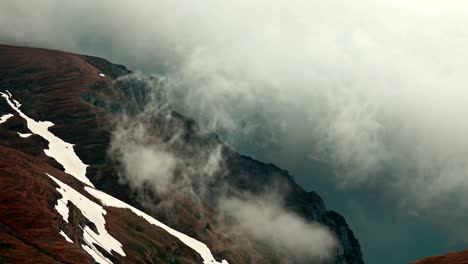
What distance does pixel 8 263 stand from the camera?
167500 millimetres

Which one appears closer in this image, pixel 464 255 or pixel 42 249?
pixel 464 255

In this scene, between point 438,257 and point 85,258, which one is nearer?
point 438,257

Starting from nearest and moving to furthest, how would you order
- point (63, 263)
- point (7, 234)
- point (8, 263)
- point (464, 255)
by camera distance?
1. point (464, 255)
2. point (8, 263)
3. point (63, 263)
4. point (7, 234)

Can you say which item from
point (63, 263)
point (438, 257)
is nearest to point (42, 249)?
point (63, 263)

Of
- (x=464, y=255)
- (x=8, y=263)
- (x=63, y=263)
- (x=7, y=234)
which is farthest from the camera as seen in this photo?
(x=7, y=234)

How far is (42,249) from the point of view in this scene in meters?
191

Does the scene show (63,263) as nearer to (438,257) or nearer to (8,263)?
(8,263)

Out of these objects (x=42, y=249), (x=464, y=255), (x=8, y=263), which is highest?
(x=464, y=255)

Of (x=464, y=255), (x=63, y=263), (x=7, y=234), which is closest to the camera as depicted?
(x=464, y=255)

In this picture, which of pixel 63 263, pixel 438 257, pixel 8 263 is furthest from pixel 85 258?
pixel 438 257

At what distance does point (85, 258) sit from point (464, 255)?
377 ft

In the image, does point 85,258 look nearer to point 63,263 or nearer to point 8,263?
point 63,263

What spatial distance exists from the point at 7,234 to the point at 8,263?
33599 millimetres

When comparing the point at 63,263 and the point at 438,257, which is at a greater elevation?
the point at 438,257
